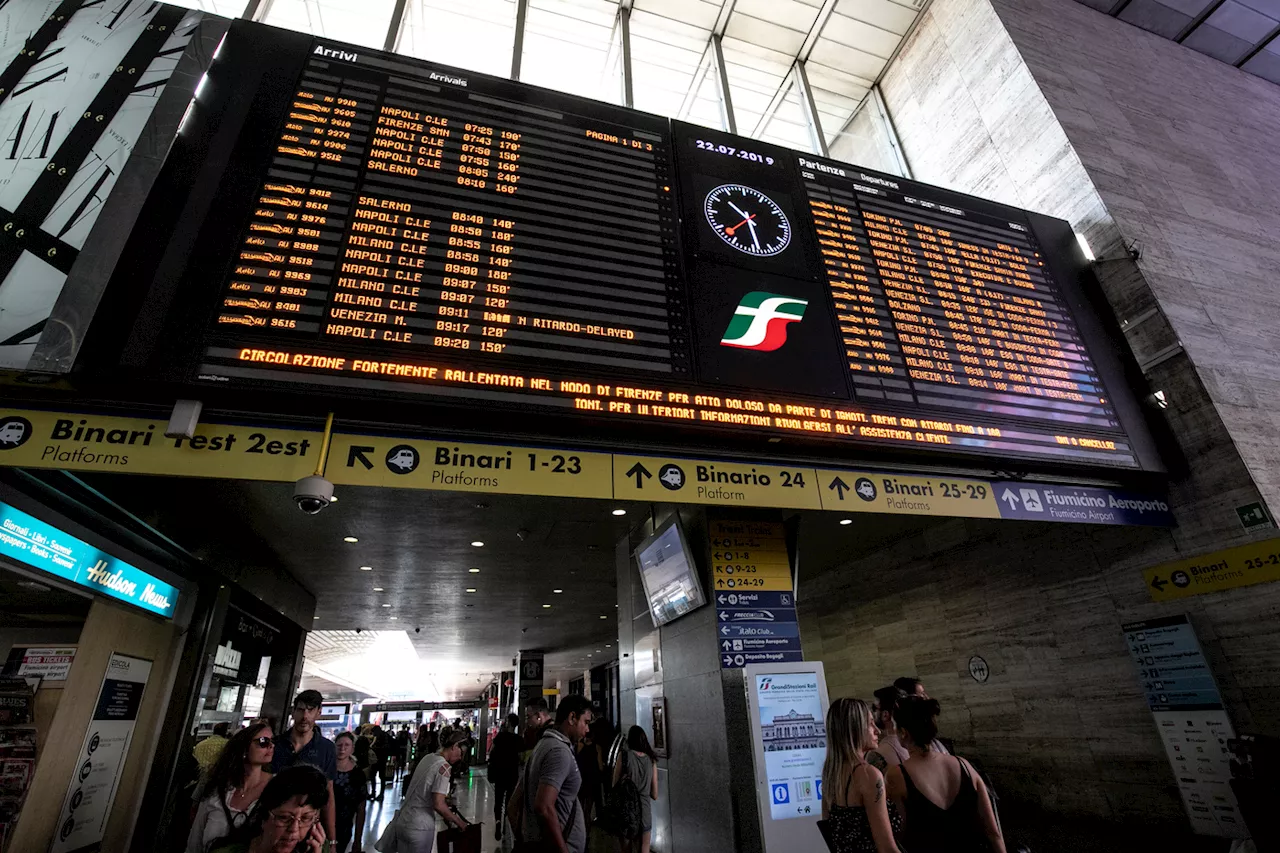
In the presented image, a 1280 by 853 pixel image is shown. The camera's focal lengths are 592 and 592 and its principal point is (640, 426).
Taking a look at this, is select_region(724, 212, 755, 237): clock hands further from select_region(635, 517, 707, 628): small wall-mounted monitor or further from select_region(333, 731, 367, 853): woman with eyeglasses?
select_region(333, 731, 367, 853): woman with eyeglasses

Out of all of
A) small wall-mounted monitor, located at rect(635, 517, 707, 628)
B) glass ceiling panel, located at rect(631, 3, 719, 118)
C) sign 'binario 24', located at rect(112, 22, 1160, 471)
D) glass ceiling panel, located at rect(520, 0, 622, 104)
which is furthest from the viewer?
glass ceiling panel, located at rect(631, 3, 719, 118)

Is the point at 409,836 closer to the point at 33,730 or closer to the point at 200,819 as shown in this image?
the point at 200,819

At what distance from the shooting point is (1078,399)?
6.06m

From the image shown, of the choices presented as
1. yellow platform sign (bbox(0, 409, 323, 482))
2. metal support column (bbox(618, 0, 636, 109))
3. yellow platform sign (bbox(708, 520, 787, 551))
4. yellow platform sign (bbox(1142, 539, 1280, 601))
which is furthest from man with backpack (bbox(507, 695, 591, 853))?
metal support column (bbox(618, 0, 636, 109))

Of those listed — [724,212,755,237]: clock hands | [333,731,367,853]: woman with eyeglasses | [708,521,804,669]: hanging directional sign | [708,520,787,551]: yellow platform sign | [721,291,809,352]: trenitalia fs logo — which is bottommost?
[333,731,367,853]: woman with eyeglasses

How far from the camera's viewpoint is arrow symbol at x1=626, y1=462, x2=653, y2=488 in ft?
14.4

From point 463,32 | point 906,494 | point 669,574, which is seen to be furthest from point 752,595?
point 463,32

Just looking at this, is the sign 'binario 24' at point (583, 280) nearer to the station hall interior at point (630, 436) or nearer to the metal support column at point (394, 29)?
the station hall interior at point (630, 436)

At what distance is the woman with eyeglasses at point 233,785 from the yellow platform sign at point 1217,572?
8217mm

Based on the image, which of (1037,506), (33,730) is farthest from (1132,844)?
(33,730)

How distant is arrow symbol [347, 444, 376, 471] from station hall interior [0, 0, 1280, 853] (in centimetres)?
3

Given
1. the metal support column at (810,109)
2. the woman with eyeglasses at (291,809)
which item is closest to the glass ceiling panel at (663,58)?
the metal support column at (810,109)

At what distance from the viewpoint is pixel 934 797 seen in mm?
2625

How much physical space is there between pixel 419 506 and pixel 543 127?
380 centimetres
